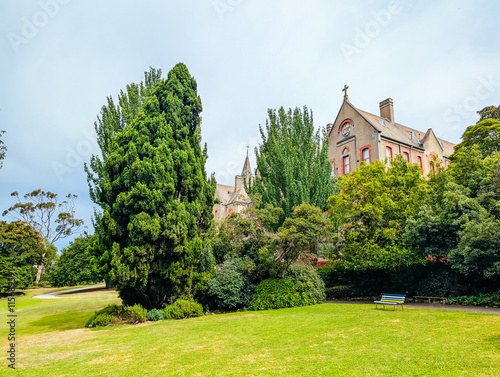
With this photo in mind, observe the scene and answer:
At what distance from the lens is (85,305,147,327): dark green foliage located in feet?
49.0

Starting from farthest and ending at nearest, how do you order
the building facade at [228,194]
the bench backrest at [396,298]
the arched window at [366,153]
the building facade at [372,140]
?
Answer: the building facade at [228,194] → the arched window at [366,153] → the building facade at [372,140] → the bench backrest at [396,298]

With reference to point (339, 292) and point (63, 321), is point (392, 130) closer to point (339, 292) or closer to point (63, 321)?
point (339, 292)

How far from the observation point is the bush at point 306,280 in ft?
61.8

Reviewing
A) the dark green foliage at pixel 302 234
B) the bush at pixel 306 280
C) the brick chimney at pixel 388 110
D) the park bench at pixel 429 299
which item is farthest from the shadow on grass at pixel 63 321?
the brick chimney at pixel 388 110

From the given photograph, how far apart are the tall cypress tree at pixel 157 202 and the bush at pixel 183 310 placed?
703mm

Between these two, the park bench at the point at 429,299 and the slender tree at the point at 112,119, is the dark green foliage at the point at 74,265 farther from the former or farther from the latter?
the park bench at the point at 429,299

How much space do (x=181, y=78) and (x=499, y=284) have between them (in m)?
19.3

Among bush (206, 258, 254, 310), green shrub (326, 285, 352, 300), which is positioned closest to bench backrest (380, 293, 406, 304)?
bush (206, 258, 254, 310)

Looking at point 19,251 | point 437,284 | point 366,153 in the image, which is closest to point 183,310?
point 437,284

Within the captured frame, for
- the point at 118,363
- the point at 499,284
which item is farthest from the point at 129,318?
the point at 499,284

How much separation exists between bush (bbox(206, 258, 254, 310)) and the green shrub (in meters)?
6.85

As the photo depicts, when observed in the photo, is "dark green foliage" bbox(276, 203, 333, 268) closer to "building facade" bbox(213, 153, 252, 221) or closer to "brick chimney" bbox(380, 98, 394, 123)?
"brick chimney" bbox(380, 98, 394, 123)

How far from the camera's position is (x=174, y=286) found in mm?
16297

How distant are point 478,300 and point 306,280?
8160 mm
